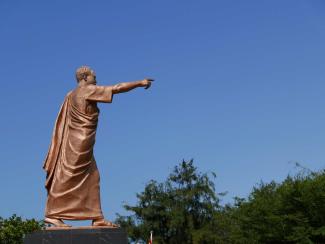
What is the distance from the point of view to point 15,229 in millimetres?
32531

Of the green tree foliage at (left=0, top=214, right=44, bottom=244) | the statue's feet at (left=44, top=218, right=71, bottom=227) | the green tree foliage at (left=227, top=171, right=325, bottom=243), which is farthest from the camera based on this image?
the green tree foliage at (left=0, top=214, right=44, bottom=244)

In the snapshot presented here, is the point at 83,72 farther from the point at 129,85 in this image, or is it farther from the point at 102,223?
the point at 102,223

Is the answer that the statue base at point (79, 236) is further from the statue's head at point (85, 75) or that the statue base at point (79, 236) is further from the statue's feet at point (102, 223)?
the statue's head at point (85, 75)

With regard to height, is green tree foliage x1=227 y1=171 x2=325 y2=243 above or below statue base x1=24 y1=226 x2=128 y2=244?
above

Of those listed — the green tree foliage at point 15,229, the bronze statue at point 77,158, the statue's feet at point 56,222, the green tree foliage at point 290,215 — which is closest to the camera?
the statue's feet at point 56,222

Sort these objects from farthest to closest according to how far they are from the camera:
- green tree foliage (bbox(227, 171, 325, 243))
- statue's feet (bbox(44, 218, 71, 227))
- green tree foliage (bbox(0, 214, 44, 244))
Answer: green tree foliage (bbox(0, 214, 44, 244)) → green tree foliage (bbox(227, 171, 325, 243)) → statue's feet (bbox(44, 218, 71, 227))

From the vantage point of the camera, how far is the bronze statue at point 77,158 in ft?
42.4

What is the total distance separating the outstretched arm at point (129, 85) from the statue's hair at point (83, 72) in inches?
31.4

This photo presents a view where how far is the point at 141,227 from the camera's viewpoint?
4106 centimetres

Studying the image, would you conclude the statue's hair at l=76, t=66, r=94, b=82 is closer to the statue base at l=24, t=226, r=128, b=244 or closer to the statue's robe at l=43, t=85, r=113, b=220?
the statue's robe at l=43, t=85, r=113, b=220

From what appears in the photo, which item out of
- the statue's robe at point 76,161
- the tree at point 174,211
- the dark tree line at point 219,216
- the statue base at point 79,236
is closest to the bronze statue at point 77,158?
the statue's robe at point 76,161

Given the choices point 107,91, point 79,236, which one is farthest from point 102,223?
point 107,91

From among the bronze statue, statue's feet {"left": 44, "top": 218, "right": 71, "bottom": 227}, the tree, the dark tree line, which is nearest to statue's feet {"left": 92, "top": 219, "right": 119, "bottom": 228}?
the bronze statue

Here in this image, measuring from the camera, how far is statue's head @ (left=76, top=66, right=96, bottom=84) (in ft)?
45.0
